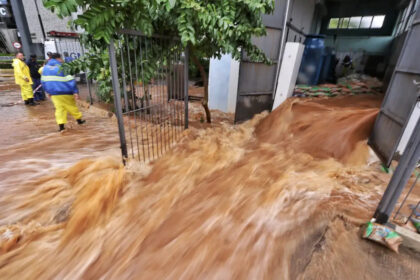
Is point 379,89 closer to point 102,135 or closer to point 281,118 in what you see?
point 281,118

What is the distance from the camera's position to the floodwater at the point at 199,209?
1.98m

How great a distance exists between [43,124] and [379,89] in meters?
10.9

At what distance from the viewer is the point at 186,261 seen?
2.08m

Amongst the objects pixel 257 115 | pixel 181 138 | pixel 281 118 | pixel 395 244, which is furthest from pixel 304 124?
pixel 395 244

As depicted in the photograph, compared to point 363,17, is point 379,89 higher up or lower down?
lower down

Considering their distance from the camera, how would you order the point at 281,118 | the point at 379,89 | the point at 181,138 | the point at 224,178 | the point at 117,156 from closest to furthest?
the point at 224,178
the point at 117,156
the point at 181,138
the point at 281,118
the point at 379,89

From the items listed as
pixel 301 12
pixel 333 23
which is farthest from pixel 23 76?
pixel 333 23

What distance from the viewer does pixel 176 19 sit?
3021 mm

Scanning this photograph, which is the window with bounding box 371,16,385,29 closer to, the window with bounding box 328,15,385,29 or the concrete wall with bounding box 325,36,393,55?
the window with bounding box 328,15,385,29

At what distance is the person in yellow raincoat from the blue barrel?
8880 millimetres

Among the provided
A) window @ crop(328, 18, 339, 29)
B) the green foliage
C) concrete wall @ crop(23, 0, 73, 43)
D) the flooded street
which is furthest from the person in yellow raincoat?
window @ crop(328, 18, 339, 29)

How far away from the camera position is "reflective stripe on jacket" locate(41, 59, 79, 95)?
13.7ft

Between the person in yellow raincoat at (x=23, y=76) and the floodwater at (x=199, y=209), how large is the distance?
2943mm

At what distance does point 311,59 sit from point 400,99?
185 inches
